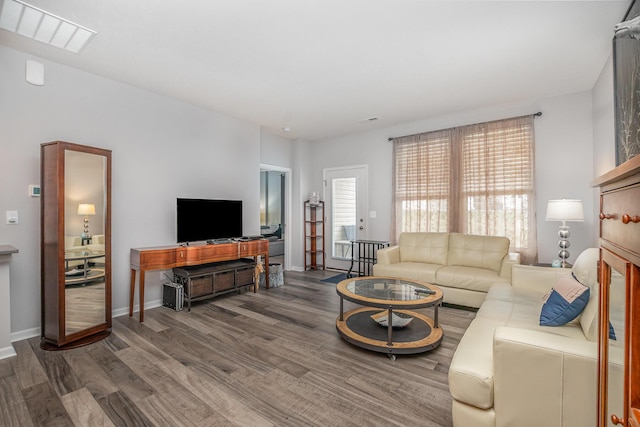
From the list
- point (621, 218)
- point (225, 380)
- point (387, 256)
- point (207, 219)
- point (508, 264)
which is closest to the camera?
point (621, 218)

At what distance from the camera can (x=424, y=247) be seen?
14.9ft

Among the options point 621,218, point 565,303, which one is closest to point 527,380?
point 565,303

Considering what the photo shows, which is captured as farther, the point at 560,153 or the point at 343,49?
the point at 560,153

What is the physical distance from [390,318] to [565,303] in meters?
1.17

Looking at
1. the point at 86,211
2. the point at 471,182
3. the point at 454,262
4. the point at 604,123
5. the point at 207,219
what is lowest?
the point at 454,262

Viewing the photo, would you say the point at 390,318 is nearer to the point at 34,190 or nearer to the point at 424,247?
the point at 424,247

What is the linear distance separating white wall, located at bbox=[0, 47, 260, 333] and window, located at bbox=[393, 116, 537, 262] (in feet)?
A: 8.80

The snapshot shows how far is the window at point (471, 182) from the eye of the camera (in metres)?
4.13

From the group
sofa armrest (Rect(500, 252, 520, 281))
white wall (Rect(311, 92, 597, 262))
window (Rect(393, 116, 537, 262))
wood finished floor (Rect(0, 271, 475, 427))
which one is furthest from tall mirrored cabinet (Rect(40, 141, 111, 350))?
white wall (Rect(311, 92, 597, 262))

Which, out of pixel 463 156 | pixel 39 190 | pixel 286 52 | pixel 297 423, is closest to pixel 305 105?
pixel 286 52

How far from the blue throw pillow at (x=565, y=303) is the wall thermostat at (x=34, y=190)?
176 inches

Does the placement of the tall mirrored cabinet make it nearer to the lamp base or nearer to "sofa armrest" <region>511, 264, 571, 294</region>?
"sofa armrest" <region>511, 264, 571, 294</region>

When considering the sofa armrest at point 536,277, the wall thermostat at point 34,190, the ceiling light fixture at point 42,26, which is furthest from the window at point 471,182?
the wall thermostat at point 34,190

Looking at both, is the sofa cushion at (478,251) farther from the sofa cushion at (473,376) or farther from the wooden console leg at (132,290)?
the wooden console leg at (132,290)
